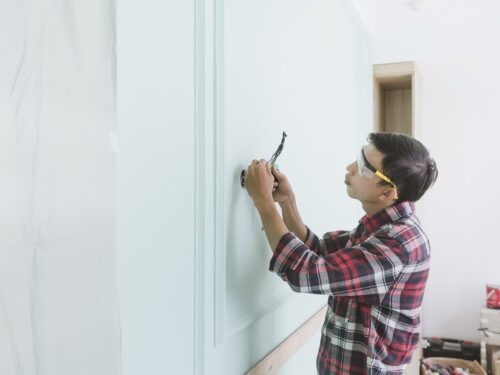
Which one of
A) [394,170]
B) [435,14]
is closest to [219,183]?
Result: [394,170]

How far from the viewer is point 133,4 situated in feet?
2.59

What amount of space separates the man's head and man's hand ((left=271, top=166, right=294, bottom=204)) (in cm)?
21

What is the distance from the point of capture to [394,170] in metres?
1.20

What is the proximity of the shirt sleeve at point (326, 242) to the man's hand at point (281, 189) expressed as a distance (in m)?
0.14

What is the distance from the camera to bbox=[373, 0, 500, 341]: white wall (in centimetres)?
310

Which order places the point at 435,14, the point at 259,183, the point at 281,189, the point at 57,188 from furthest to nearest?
the point at 435,14, the point at 281,189, the point at 259,183, the point at 57,188

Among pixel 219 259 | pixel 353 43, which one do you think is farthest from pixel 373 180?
pixel 353 43

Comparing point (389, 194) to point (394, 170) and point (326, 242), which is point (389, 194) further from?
point (326, 242)

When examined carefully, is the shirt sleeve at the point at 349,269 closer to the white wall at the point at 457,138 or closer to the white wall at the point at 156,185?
the white wall at the point at 156,185

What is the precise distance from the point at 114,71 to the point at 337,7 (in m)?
1.67

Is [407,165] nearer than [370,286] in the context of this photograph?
No

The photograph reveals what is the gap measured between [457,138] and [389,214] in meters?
2.30

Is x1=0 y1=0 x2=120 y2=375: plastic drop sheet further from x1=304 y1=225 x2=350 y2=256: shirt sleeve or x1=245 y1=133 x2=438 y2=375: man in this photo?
x1=304 y1=225 x2=350 y2=256: shirt sleeve

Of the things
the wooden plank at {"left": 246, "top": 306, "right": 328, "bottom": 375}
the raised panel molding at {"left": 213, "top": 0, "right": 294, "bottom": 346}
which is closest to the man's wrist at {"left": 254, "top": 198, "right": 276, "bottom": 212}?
the raised panel molding at {"left": 213, "top": 0, "right": 294, "bottom": 346}
